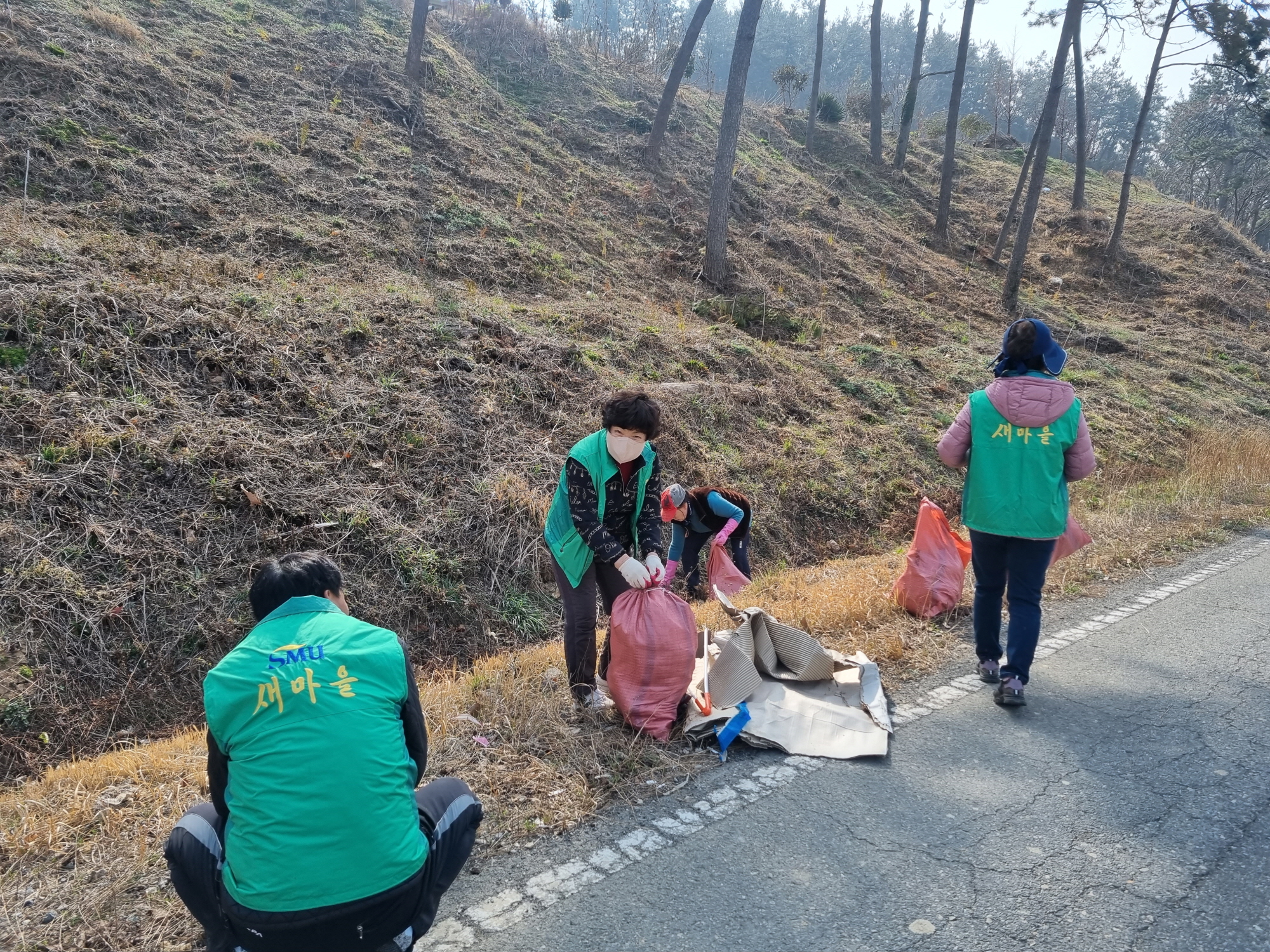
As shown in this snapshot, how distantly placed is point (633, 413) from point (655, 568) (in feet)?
2.37

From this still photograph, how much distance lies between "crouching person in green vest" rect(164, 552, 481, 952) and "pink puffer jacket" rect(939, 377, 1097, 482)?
10.9ft

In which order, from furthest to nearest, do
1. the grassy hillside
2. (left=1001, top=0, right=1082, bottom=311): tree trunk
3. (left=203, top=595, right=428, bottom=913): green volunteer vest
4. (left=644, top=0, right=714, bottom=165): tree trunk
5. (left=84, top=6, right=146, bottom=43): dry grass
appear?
(left=644, top=0, right=714, bottom=165): tree trunk
(left=1001, top=0, right=1082, bottom=311): tree trunk
(left=84, top=6, right=146, bottom=43): dry grass
the grassy hillside
(left=203, top=595, right=428, bottom=913): green volunteer vest

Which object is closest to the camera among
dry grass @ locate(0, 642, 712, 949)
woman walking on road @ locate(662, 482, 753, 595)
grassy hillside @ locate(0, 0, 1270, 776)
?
dry grass @ locate(0, 642, 712, 949)

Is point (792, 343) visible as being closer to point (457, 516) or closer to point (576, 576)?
point (457, 516)

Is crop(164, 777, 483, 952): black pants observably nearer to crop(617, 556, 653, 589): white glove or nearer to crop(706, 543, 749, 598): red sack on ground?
crop(617, 556, 653, 589): white glove

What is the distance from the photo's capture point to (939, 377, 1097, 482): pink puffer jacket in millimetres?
4270

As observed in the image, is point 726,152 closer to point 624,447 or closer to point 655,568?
point 624,447

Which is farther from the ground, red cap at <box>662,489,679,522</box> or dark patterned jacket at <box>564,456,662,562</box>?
dark patterned jacket at <box>564,456,662,562</box>

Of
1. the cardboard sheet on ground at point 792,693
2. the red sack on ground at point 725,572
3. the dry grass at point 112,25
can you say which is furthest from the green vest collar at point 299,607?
Answer: the dry grass at point 112,25

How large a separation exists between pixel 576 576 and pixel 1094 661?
10.4 ft

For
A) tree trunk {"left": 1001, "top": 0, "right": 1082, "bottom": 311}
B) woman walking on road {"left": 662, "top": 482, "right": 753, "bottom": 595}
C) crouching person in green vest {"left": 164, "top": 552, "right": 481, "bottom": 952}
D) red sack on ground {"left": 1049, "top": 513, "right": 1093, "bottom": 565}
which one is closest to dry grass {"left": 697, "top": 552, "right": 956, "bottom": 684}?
woman walking on road {"left": 662, "top": 482, "right": 753, "bottom": 595}

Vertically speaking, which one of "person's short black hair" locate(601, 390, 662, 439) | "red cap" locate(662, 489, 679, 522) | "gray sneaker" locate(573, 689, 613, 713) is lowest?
"gray sneaker" locate(573, 689, 613, 713)

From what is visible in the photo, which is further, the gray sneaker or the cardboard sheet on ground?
the gray sneaker

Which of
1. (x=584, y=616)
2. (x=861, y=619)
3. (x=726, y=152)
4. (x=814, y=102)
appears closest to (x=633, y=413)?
(x=584, y=616)
